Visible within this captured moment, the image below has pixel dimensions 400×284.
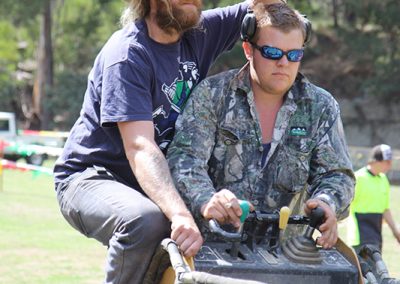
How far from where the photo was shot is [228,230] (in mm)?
3820

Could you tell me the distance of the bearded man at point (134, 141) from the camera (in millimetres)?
3732

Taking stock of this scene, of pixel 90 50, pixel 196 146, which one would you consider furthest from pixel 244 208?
pixel 90 50

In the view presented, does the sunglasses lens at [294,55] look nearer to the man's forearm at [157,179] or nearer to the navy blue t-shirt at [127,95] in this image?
the navy blue t-shirt at [127,95]

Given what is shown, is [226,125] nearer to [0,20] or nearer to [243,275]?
[243,275]

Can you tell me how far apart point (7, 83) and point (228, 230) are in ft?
145

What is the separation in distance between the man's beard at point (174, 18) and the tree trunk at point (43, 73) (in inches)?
1658

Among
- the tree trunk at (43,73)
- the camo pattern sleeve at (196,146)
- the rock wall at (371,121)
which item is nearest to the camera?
the camo pattern sleeve at (196,146)

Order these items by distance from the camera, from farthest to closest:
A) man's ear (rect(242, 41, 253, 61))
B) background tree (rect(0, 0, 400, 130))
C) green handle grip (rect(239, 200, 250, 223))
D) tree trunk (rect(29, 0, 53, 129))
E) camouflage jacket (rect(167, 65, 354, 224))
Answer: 1. tree trunk (rect(29, 0, 53, 129))
2. background tree (rect(0, 0, 400, 130))
3. man's ear (rect(242, 41, 253, 61))
4. camouflage jacket (rect(167, 65, 354, 224))
5. green handle grip (rect(239, 200, 250, 223))

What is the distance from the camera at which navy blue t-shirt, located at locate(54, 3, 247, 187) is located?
159 inches

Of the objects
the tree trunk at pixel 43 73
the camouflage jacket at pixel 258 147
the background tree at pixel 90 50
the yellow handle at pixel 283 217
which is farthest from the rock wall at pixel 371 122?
the yellow handle at pixel 283 217

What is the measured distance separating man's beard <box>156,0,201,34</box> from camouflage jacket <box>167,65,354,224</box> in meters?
0.34

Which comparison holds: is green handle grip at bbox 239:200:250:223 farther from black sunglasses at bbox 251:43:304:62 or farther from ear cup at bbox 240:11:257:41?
ear cup at bbox 240:11:257:41

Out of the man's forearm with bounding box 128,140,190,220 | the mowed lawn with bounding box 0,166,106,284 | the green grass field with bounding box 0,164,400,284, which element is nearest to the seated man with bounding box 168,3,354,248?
the man's forearm with bounding box 128,140,190,220

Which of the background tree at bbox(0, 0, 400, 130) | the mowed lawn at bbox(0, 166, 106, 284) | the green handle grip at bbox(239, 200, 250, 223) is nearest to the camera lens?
the green handle grip at bbox(239, 200, 250, 223)
